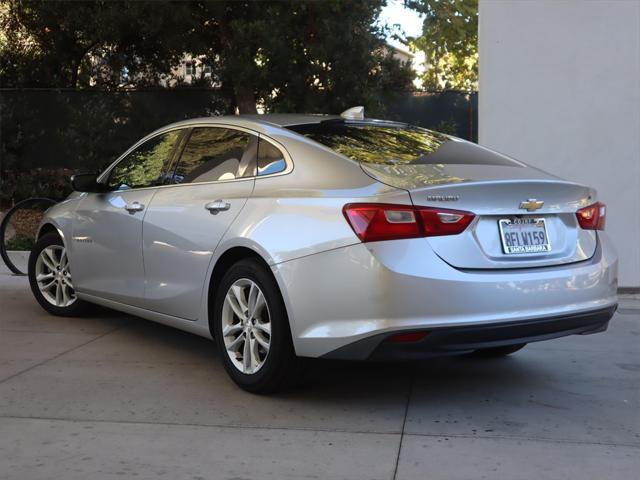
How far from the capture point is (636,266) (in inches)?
342

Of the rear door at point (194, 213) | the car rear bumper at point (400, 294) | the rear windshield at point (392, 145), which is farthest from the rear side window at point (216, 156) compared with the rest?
the car rear bumper at point (400, 294)

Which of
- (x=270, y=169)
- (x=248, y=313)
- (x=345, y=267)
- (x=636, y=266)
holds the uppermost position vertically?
(x=270, y=169)

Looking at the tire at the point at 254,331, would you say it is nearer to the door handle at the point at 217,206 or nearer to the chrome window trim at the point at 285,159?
the door handle at the point at 217,206

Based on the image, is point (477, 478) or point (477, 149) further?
point (477, 149)

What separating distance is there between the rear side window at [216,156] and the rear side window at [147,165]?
206 millimetres

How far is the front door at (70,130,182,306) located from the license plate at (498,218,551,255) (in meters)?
2.52

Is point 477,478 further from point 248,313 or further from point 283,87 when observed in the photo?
point 283,87

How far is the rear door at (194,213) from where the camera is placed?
208 inches

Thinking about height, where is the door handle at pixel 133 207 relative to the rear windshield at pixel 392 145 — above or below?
below

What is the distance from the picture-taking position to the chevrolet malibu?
434 centimetres

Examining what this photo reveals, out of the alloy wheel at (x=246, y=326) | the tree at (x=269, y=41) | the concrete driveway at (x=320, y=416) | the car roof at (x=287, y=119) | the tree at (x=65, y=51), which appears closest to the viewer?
the concrete driveway at (x=320, y=416)

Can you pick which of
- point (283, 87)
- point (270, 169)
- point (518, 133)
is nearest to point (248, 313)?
point (270, 169)

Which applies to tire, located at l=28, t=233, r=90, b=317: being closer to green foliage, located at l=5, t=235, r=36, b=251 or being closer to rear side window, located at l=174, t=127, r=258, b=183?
rear side window, located at l=174, t=127, r=258, b=183

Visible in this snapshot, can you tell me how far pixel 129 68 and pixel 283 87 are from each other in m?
3.37
